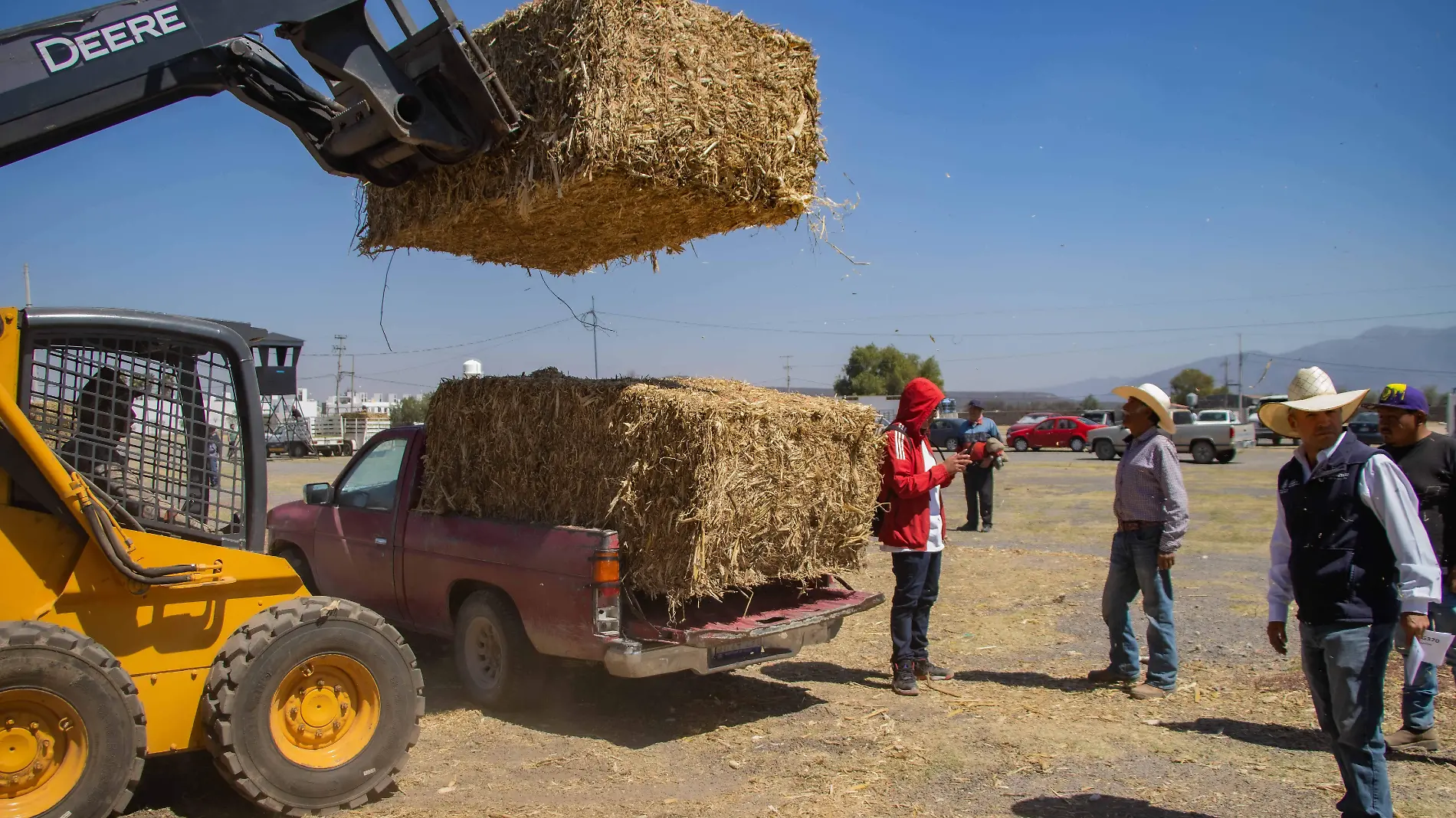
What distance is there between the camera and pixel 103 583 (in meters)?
3.81

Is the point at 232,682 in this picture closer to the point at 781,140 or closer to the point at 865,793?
the point at 865,793

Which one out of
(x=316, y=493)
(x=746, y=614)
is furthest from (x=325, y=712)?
(x=316, y=493)

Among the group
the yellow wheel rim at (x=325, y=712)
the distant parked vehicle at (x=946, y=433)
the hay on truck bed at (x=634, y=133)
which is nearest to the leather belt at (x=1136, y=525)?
the hay on truck bed at (x=634, y=133)

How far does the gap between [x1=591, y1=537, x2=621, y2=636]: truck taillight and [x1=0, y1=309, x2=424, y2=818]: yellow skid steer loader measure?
1020 millimetres

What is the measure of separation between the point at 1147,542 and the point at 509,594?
394 centimetres

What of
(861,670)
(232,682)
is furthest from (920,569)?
(232,682)

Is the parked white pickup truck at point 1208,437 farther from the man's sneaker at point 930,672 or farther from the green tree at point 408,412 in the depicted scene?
the green tree at point 408,412

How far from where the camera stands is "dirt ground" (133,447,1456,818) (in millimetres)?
4383

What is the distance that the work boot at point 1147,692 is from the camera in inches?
236

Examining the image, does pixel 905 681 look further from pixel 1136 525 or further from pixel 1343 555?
pixel 1343 555

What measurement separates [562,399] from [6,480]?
266 centimetres

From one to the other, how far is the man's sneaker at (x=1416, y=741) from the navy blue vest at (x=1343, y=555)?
5.83 feet

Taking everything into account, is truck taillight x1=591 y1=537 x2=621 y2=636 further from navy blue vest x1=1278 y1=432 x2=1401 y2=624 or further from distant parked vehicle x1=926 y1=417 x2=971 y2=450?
distant parked vehicle x1=926 y1=417 x2=971 y2=450

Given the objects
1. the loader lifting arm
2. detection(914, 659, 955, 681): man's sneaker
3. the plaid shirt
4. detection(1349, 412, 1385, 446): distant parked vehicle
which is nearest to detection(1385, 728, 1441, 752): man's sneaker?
the plaid shirt
